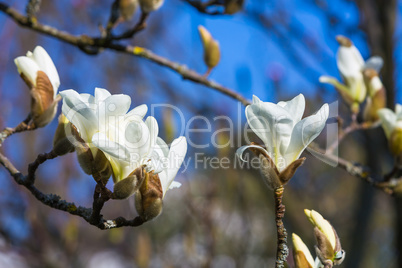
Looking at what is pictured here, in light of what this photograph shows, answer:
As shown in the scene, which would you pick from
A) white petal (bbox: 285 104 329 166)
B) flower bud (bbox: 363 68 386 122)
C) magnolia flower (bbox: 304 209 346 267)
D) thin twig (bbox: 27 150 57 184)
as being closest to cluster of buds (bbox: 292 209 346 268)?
magnolia flower (bbox: 304 209 346 267)

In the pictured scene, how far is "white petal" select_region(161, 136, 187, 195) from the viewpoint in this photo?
2.20ft

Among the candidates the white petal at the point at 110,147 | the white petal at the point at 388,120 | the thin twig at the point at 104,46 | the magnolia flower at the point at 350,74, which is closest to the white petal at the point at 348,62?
the magnolia flower at the point at 350,74

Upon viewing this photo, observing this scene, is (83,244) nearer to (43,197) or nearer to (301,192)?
Answer: (301,192)

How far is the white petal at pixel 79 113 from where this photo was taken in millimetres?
598

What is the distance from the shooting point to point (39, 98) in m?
0.83

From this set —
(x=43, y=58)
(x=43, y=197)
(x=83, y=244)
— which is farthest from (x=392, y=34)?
(x=83, y=244)

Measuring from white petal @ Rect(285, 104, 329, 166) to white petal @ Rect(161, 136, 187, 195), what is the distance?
0.56 feet

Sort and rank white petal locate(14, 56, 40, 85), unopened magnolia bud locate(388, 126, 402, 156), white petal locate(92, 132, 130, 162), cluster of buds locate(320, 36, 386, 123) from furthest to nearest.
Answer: cluster of buds locate(320, 36, 386, 123), unopened magnolia bud locate(388, 126, 402, 156), white petal locate(14, 56, 40, 85), white petal locate(92, 132, 130, 162)

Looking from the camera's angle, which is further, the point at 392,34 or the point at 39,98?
the point at 392,34

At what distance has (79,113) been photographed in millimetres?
606

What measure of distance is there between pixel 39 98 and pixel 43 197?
22cm

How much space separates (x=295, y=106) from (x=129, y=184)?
0.95ft

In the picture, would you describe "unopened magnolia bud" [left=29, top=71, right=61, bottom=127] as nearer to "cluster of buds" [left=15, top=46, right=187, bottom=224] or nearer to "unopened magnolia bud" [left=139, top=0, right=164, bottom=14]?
"cluster of buds" [left=15, top=46, right=187, bottom=224]

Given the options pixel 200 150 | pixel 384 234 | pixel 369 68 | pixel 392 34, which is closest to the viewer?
pixel 369 68
